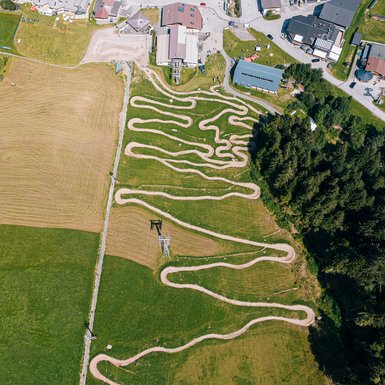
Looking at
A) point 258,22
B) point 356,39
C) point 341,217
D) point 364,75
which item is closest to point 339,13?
point 356,39

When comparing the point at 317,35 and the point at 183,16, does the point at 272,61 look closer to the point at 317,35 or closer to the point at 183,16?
the point at 317,35

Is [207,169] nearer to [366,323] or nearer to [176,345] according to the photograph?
[176,345]

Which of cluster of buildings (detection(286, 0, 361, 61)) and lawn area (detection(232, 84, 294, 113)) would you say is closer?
lawn area (detection(232, 84, 294, 113))

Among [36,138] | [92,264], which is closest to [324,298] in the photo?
[92,264]

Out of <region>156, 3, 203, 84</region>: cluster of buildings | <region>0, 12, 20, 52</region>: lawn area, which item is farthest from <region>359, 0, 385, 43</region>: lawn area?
<region>0, 12, 20, 52</region>: lawn area

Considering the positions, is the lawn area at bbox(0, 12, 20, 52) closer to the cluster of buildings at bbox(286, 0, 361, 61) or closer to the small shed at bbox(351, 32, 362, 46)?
the cluster of buildings at bbox(286, 0, 361, 61)

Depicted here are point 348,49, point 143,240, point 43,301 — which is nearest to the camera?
point 43,301

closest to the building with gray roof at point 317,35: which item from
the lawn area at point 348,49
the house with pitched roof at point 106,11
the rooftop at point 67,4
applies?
the lawn area at point 348,49
